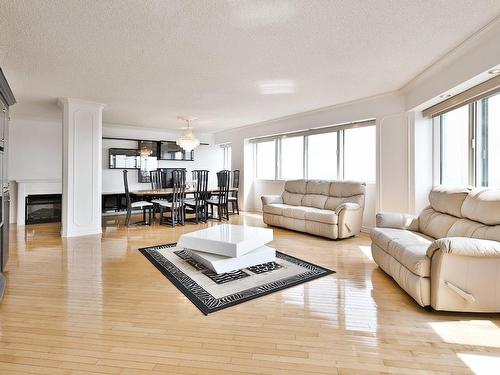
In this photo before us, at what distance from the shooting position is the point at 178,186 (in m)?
5.75

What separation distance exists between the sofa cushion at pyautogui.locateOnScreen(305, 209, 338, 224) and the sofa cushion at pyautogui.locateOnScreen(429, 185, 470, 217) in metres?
1.44

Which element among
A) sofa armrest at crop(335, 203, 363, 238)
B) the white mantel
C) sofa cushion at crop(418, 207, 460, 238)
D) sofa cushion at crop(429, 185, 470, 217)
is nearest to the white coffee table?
sofa armrest at crop(335, 203, 363, 238)

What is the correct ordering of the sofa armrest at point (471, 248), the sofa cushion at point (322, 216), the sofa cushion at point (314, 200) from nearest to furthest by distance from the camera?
the sofa armrest at point (471, 248) → the sofa cushion at point (322, 216) → the sofa cushion at point (314, 200)

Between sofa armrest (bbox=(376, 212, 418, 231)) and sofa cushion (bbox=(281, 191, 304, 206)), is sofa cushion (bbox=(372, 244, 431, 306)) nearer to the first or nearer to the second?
sofa armrest (bbox=(376, 212, 418, 231))

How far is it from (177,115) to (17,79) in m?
2.86

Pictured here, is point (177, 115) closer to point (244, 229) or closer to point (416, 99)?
point (244, 229)

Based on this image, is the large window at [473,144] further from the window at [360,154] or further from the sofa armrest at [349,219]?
the sofa armrest at [349,219]

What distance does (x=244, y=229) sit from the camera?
3.76 metres

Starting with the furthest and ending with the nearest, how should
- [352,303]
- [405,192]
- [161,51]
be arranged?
[405,192] → [161,51] → [352,303]

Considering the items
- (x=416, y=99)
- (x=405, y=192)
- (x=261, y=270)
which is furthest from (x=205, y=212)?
(x=416, y=99)

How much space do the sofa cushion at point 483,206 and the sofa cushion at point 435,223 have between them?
192mm

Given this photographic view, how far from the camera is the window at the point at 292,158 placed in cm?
688

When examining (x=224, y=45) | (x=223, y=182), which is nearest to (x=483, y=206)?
(x=224, y=45)

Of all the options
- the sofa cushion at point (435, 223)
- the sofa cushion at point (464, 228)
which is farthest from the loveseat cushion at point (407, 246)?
the sofa cushion at point (464, 228)
